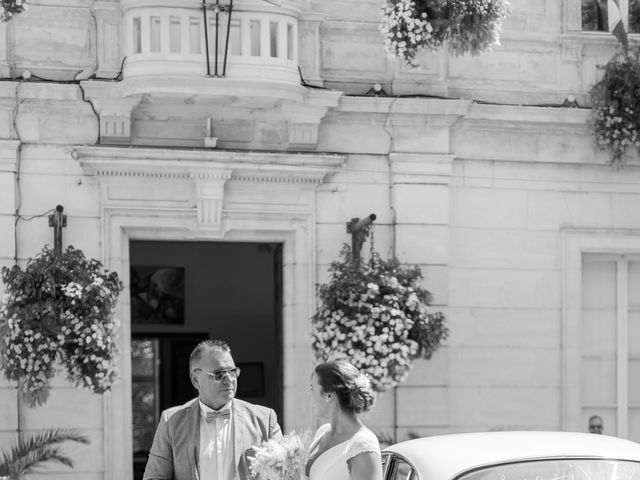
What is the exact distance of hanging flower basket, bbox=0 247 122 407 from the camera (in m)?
11.3

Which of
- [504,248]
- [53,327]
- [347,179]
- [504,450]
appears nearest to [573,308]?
[504,248]

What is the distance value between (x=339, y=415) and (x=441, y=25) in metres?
5.87

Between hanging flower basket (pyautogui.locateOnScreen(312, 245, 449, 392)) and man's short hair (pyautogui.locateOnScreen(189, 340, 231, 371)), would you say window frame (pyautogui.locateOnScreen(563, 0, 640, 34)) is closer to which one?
hanging flower basket (pyautogui.locateOnScreen(312, 245, 449, 392))

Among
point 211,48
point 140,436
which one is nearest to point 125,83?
point 211,48

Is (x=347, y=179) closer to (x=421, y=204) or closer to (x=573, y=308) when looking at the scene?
(x=421, y=204)

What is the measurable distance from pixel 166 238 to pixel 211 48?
1.75 meters

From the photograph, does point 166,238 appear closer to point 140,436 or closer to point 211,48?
point 211,48

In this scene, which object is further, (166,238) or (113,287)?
(166,238)

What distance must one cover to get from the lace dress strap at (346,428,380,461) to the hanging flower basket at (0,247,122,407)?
498cm

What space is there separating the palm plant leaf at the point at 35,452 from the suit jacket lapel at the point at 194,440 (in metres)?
3.96

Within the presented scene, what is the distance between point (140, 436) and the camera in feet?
57.7

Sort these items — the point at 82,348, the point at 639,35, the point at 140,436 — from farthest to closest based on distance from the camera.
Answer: the point at 140,436
the point at 639,35
the point at 82,348

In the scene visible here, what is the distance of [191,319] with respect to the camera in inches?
677

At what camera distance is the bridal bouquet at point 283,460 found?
22.8 ft
